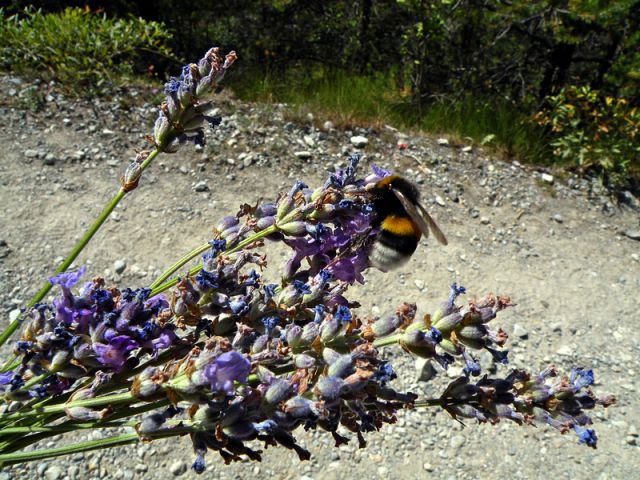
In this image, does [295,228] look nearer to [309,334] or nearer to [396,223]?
[309,334]

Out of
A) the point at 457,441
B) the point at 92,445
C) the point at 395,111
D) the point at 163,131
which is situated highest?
the point at 163,131

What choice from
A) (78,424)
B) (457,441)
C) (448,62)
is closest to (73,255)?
(78,424)

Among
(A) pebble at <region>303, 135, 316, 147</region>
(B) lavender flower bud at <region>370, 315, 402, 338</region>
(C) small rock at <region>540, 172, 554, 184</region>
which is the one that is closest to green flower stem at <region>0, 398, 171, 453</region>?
(B) lavender flower bud at <region>370, 315, 402, 338</region>

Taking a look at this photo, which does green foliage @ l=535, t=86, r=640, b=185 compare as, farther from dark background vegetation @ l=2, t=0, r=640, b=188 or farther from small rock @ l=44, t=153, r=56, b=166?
small rock @ l=44, t=153, r=56, b=166

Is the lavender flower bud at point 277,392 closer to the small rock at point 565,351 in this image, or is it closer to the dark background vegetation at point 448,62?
the small rock at point 565,351

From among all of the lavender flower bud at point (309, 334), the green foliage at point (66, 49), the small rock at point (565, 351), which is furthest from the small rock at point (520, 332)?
the green foliage at point (66, 49)
